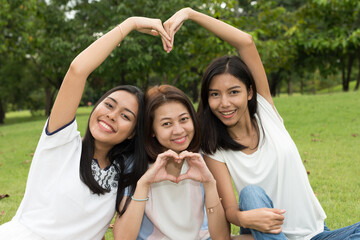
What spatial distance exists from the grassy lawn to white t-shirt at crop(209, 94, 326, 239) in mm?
1046

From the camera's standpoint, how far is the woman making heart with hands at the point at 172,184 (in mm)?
2617

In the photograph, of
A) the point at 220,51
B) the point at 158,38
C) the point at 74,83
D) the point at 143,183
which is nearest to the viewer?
the point at 74,83

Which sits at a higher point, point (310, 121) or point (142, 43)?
point (142, 43)

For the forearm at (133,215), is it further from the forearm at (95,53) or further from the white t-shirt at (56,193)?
the forearm at (95,53)

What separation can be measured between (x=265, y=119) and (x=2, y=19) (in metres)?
13.5

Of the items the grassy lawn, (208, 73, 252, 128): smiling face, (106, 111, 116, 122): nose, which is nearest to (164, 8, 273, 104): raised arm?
(208, 73, 252, 128): smiling face

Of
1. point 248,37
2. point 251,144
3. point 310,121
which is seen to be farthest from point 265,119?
point 310,121

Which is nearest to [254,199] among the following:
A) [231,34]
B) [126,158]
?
[126,158]

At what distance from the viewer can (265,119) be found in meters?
2.90

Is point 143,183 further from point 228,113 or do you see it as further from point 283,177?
point 283,177

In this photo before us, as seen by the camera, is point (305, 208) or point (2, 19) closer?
point (305, 208)

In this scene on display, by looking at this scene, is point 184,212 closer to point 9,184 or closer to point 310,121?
point 9,184

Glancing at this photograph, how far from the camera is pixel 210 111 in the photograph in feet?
9.66

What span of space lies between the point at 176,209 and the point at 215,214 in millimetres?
322
